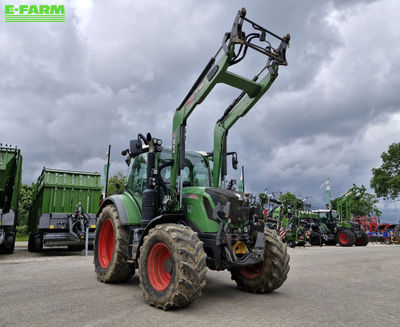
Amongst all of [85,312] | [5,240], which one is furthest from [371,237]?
[85,312]

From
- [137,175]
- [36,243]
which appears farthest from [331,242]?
[137,175]

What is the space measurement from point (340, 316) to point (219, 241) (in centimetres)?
174

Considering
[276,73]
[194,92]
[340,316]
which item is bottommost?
[340,316]

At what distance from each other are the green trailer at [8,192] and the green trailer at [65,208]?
109 centimetres

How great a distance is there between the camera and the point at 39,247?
41.2 ft

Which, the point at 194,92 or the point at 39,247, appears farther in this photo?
the point at 39,247

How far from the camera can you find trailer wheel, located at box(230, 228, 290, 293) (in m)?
5.21

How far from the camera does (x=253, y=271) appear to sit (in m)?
5.59

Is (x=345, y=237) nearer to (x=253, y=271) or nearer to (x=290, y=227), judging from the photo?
(x=290, y=227)

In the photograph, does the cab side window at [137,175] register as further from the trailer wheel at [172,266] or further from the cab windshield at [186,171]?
the trailer wheel at [172,266]

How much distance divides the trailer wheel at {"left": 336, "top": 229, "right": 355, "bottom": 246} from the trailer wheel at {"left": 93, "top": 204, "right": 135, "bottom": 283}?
17027mm

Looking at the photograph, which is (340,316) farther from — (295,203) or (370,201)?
(370,201)

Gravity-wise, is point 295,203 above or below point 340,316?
above

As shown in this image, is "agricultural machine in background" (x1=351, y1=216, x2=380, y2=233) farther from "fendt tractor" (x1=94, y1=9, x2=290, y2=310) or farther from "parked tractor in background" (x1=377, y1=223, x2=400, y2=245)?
"fendt tractor" (x1=94, y1=9, x2=290, y2=310)
